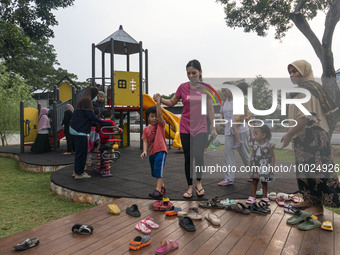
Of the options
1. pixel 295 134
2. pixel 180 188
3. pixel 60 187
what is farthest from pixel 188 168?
pixel 60 187

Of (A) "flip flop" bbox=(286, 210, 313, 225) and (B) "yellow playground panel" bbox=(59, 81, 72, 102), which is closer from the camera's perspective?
(A) "flip flop" bbox=(286, 210, 313, 225)

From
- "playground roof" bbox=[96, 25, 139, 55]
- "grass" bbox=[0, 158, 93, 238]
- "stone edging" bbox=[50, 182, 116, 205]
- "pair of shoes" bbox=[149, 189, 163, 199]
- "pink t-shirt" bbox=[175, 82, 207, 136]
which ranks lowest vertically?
"grass" bbox=[0, 158, 93, 238]

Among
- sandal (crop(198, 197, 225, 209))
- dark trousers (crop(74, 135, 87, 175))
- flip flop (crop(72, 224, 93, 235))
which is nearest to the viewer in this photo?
flip flop (crop(72, 224, 93, 235))

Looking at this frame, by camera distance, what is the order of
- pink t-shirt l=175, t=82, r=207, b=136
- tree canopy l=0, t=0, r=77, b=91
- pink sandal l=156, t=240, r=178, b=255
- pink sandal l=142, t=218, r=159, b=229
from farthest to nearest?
tree canopy l=0, t=0, r=77, b=91
pink t-shirt l=175, t=82, r=207, b=136
pink sandal l=142, t=218, r=159, b=229
pink sandal l=156, t=240, r=178, b=255

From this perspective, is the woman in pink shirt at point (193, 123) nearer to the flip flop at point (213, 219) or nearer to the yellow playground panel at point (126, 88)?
the flip flop at point (213, 219)

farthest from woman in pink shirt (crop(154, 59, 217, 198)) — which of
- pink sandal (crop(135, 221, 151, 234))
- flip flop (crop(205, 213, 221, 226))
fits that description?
pink sandal (crop(135, 221, 151, 234))

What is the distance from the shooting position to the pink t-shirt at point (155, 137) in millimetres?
3500

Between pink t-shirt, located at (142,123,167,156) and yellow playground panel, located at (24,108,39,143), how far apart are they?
7.60m

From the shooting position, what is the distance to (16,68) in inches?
976

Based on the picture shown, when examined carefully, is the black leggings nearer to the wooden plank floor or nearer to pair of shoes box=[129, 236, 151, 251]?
the wooden plank floor

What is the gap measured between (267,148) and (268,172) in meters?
0.30

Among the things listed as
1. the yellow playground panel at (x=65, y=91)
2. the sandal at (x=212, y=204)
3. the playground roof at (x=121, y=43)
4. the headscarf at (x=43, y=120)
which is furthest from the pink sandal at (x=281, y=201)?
the yellow playground panel at (x=65, y=91)

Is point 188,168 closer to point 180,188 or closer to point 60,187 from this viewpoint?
point 180,188

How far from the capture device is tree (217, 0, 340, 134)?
350 inches
